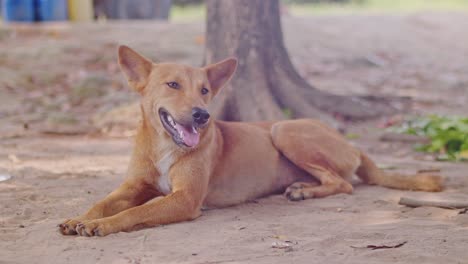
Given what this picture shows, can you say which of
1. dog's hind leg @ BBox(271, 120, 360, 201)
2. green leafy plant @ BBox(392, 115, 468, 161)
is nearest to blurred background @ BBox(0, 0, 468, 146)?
green leafy plant @ BBox(392, 115, 468, 161)

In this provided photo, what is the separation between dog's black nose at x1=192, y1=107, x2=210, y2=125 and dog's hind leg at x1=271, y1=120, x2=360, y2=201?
1.29 meters

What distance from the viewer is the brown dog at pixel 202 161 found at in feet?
17.5

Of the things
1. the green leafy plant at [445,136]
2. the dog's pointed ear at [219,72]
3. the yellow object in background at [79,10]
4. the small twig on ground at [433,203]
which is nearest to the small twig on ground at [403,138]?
the green leafy plant at [445,136]

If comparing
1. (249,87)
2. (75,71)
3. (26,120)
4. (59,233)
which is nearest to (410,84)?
(249,87)

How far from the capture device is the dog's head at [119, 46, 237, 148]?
5473 mm

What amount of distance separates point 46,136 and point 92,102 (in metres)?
1.63

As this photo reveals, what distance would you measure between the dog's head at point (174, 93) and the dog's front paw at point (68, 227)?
1.02 metres

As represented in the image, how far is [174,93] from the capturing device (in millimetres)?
5629

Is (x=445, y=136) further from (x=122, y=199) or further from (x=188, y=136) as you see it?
(x=122, y=199)

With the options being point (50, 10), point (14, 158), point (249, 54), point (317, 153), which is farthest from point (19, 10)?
point (317, 153)

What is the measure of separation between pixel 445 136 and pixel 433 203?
3.01m

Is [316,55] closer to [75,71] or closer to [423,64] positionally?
[423,64]

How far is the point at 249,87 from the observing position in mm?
8891

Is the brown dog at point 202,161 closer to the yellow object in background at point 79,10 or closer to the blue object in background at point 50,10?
the blue object in background at point 50,10
